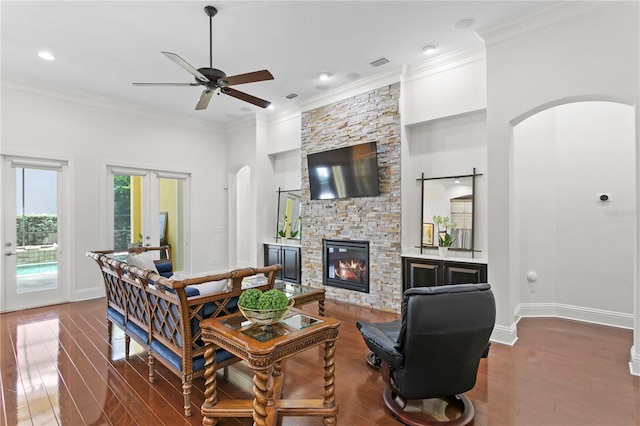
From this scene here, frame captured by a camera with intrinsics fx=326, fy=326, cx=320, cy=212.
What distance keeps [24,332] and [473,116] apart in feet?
21.1

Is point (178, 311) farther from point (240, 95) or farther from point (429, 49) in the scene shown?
point (429, 49)

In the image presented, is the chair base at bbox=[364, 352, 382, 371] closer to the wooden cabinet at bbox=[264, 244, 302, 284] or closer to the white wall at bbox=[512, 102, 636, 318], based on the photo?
the white wall at bbox=[512, 102, 636, 318]

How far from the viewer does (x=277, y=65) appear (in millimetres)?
4711

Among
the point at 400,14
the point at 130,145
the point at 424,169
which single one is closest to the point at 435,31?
the point at 400,14

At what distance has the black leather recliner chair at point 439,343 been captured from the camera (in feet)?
6.82

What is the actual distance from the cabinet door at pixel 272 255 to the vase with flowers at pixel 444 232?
3.26 metres

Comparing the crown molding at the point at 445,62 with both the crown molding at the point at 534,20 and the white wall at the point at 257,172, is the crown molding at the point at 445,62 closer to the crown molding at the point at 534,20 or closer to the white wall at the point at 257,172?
the crown molding at the point at 534,20

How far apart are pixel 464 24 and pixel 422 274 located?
3081 millimetres

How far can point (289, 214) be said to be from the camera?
6.85 metres

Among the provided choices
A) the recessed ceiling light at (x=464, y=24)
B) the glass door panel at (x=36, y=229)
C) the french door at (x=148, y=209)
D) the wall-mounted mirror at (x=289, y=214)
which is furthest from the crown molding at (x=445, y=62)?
the glass door panel at (x=36, y=229)

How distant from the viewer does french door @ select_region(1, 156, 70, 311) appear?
5.00 metres

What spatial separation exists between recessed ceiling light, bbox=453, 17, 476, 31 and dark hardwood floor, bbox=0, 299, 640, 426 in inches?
142

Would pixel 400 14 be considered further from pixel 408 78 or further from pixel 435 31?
pixel 408 78

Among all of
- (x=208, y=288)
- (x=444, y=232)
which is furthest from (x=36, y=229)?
(x=444, y=232)
